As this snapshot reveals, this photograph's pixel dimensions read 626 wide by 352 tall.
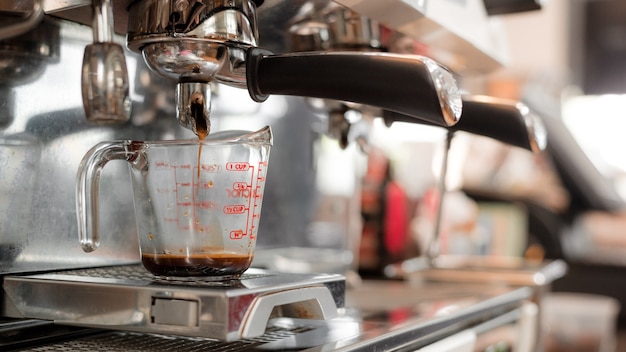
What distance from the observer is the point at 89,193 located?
65 centimetres

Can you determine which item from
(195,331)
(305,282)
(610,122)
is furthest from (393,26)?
(610,122)

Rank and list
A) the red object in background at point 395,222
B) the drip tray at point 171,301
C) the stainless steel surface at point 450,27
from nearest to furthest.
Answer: the drip tray at point 171,301
the stainless steel surface at point 450,27
the red object in background at point 395,222

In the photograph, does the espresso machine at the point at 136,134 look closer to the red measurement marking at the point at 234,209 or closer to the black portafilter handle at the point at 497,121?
the red measurement marking at the point at 234,209

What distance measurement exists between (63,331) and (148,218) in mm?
162

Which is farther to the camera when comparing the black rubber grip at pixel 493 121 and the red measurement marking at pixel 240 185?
the black rubber grip at pixel 493 121

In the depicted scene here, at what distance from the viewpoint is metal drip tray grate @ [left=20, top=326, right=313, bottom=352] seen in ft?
2.24

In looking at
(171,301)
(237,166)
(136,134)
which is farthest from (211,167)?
(136,134)

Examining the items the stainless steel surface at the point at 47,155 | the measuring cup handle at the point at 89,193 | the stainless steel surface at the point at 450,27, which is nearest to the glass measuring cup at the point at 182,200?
the measuring cup handle at the point at 89,193

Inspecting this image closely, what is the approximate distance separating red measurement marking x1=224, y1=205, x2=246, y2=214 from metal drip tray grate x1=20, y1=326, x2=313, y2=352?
0.37ft

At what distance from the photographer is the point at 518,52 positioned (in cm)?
385

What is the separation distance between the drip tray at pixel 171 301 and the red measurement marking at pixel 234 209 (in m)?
0.06

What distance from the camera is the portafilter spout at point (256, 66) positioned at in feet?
2.16

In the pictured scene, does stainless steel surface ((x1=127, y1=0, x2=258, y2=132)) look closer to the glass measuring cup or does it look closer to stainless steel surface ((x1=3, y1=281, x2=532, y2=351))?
the glass measuring cup

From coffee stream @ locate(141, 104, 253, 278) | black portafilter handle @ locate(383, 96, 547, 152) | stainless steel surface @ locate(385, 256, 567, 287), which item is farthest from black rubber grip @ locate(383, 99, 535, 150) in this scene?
stainless steel surface @ locate(385, 256, 567, 287)
